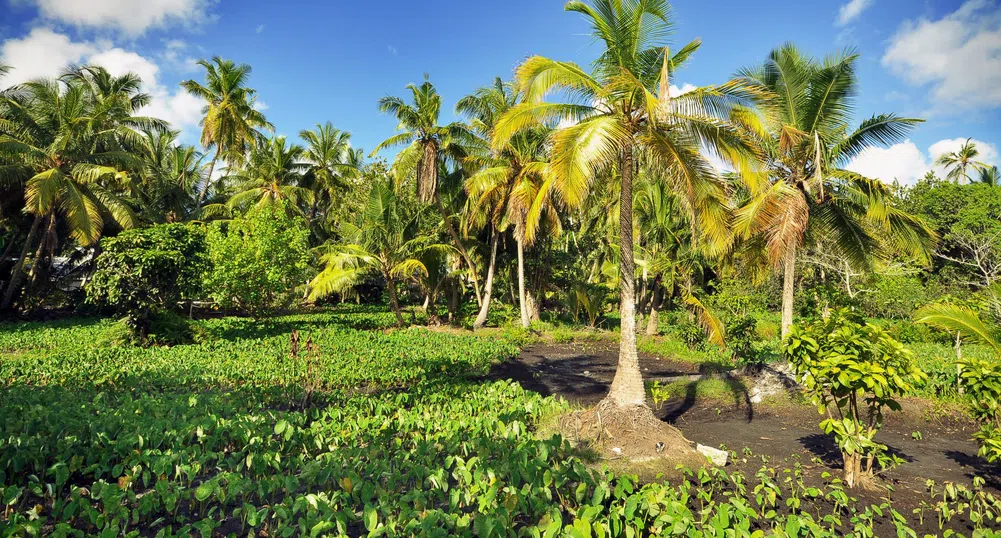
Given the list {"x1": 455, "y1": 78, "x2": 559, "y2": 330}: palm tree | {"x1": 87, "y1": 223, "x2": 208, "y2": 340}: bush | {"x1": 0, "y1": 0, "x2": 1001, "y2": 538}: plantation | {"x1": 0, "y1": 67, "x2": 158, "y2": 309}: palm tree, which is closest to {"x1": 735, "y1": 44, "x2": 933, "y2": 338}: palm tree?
{"x1": 0, "y1": 0, "x2": 1001, "y2": 538}: plantation

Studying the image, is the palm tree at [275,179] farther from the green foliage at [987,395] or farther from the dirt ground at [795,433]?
the green foliage at [987,395]

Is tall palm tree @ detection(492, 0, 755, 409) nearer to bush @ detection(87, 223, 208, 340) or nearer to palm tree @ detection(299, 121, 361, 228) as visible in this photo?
bush @ detection(87, 223, 208, 340)

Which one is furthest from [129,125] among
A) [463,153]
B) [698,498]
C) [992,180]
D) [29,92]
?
[992,180]

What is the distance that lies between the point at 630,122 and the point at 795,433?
594 centimetres

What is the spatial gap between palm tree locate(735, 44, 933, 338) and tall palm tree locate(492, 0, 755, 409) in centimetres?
297

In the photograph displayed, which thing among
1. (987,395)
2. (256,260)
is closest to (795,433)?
(987,395)

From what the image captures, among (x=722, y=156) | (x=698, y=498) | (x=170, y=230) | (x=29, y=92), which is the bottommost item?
(x=698, y=498)

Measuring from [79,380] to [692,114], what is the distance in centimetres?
1204

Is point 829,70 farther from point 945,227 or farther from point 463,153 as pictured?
point 945,227

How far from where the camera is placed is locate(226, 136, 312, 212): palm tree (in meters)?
28.6

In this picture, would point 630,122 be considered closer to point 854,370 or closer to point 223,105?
point 854,370

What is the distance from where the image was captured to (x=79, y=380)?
9695 millimetres

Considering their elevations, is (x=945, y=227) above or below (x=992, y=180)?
below

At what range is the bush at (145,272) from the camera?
45.3 feet
